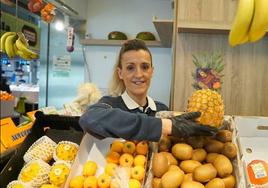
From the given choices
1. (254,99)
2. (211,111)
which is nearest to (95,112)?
(211,111)

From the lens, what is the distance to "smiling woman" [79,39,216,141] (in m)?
1.02

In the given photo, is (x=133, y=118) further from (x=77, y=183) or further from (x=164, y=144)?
(x=77, y=183)

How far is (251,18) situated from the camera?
1060 millimetres

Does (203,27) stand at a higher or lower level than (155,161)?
higher

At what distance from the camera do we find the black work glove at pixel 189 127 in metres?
1.00

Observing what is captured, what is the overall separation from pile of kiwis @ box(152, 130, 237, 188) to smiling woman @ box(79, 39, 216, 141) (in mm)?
49

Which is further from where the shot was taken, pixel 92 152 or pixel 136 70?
pixel 136 70

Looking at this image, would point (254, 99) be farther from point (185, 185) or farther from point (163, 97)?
point (163, 97)

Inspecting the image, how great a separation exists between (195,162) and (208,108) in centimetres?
20

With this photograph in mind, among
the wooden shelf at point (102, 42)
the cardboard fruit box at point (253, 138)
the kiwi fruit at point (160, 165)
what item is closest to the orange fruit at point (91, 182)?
the kiwi fruit at point (160, 165)

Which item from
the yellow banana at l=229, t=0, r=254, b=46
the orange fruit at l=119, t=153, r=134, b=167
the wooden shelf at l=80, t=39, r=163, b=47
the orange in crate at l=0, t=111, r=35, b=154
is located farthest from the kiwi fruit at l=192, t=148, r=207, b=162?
the wooden shelf at l=80, t=39, r=163, b=47

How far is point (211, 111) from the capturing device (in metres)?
1.05

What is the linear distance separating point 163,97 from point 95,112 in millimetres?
2940

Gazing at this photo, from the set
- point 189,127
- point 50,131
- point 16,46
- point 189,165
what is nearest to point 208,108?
point 189,127
